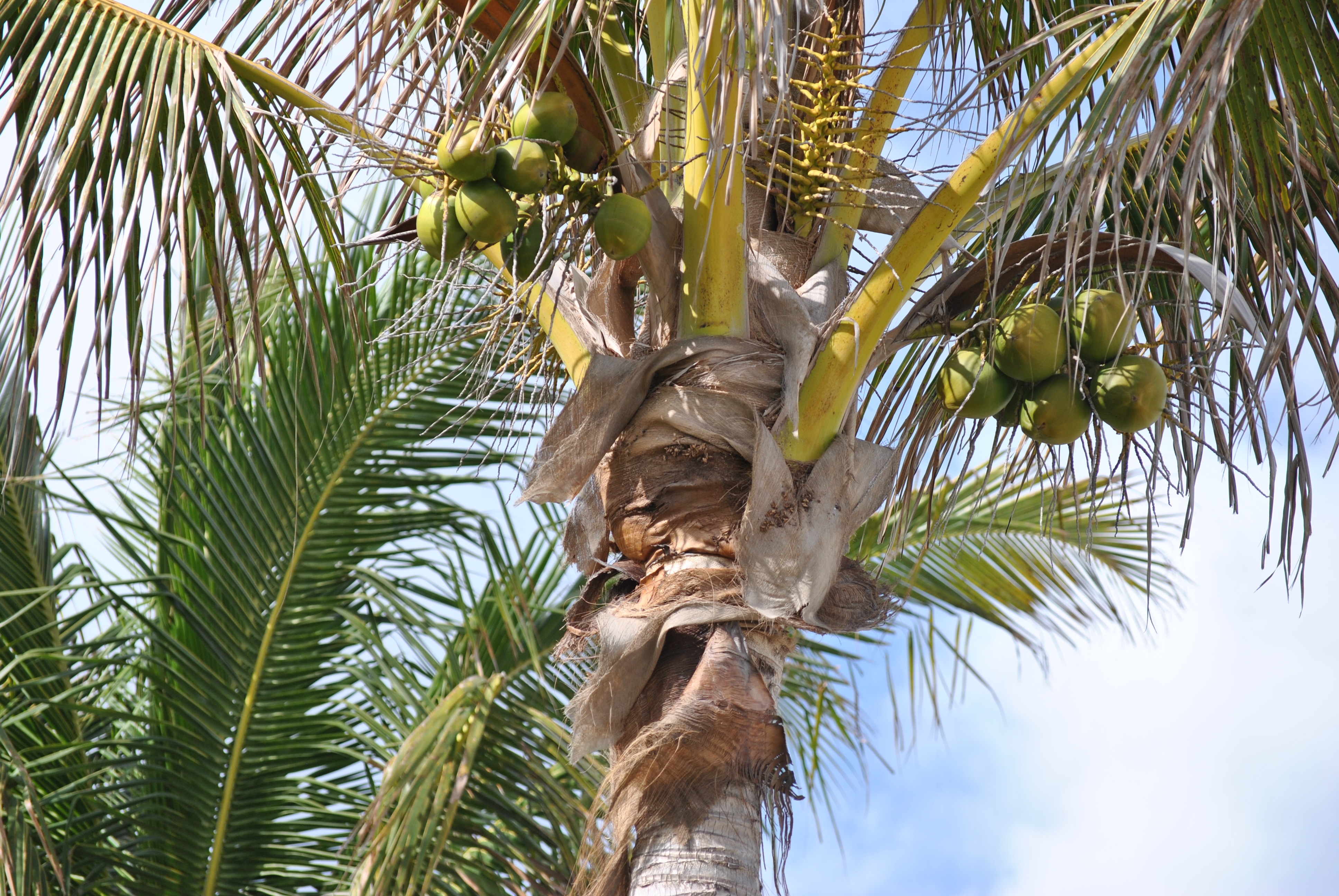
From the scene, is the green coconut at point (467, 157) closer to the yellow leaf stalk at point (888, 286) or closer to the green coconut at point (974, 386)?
the yellow leaf stalk at point (888, 286)

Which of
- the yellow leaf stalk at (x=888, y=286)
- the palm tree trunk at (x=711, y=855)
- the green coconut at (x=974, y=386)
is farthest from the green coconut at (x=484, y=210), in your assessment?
the palm tree trunk at (x=711, y=855)

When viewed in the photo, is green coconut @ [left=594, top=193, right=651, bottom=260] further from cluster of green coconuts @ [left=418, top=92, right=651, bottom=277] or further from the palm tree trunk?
the palm tree trunk

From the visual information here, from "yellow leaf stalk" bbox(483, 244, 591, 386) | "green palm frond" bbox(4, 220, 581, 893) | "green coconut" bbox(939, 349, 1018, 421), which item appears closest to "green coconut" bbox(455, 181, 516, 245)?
"yellow leaf stalk" bbox(483, 244, 591, 386)

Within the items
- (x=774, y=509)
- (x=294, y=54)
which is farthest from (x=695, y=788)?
(x=294, y=54)

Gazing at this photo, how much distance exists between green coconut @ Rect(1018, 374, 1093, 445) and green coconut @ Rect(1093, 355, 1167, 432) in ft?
0.13

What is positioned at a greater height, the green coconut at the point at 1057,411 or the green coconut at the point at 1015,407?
the green coconut at the point at 1015,407

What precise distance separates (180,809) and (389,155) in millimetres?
2656

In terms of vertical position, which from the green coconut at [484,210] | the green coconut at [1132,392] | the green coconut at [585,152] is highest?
the green coconut at [585,152]

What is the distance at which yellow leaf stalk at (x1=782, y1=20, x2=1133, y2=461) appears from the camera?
210 centimetres

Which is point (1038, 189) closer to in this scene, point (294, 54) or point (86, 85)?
point (294, 54)

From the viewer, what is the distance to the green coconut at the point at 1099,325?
2111mm

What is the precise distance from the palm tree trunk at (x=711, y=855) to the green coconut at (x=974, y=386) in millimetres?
737

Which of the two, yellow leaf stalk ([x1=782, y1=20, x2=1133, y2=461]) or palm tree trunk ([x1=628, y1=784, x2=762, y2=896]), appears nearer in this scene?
palm tree trunk ([x1=628, y1=784, x2=762, y2=896])

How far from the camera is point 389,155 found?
7.22ft
